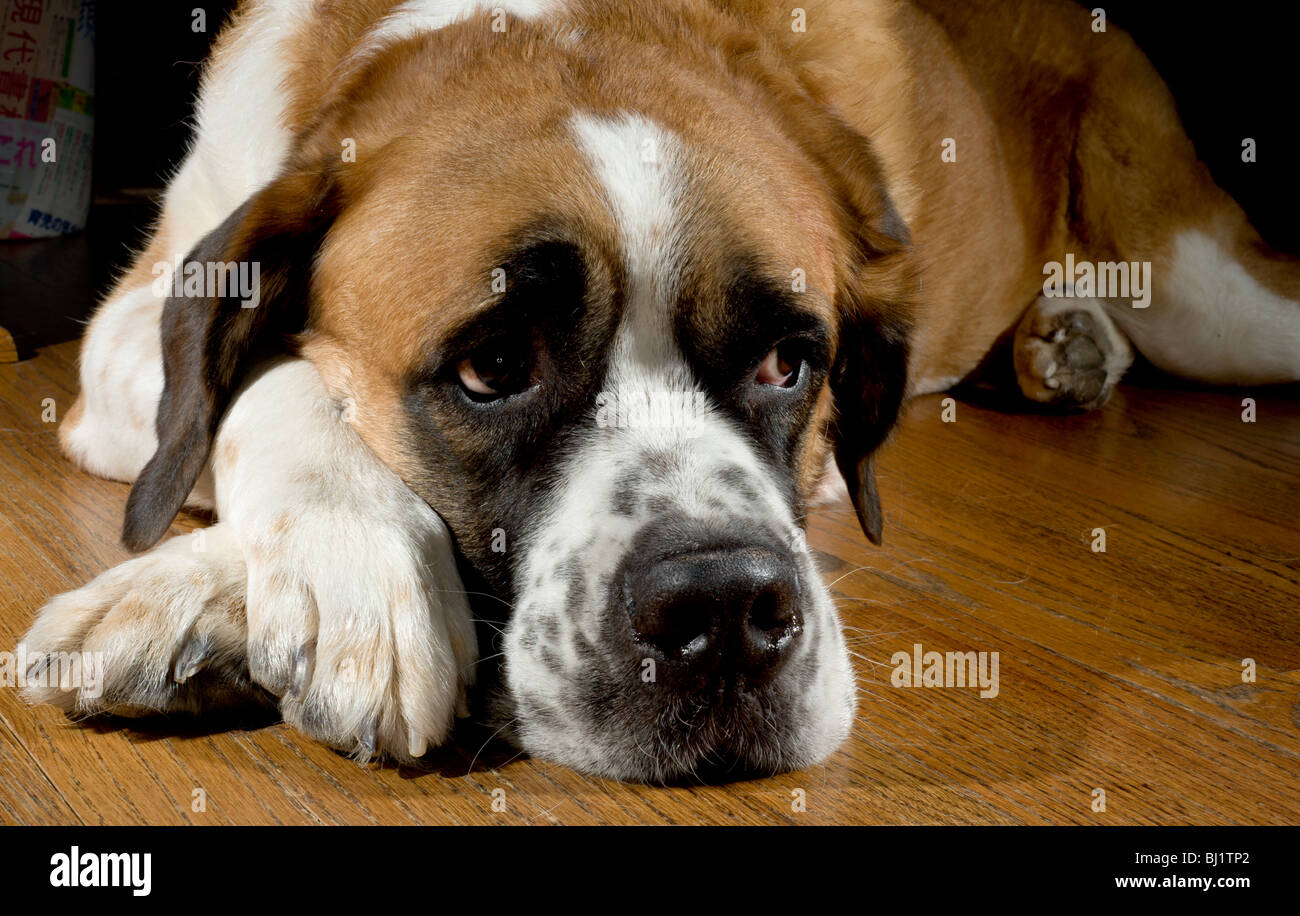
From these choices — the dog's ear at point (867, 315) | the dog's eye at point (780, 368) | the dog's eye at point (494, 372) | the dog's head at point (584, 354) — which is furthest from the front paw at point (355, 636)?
the dog's ear at point (867, 315)

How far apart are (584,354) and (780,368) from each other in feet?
1.05

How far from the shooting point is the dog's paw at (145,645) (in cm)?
141

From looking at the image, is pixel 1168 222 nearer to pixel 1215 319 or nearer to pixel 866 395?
pixel 1215 319

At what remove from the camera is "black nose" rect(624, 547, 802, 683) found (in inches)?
52.9

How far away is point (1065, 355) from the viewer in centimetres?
330

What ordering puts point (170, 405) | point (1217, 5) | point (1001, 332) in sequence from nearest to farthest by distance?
point (170, 405) < point (1001, 332) < point (1217, 5)

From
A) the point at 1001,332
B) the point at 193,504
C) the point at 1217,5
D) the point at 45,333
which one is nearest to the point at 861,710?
the point at 193,504

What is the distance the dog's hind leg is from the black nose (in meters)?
2.41

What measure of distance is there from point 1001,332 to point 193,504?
2.24 m

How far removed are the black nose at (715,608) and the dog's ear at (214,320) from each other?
0.68 meters

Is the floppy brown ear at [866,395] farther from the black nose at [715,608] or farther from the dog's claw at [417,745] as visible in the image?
the dog's claw at [417,745]

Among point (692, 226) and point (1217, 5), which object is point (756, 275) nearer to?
point (692, 226)

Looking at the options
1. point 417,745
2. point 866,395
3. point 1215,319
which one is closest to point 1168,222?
point 1215,319

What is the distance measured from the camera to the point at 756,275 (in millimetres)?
1619
